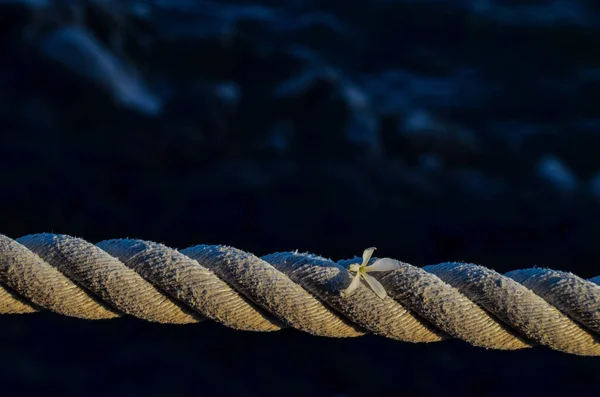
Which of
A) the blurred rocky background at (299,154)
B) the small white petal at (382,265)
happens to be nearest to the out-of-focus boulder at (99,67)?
the blurred rocky background at (299,154)

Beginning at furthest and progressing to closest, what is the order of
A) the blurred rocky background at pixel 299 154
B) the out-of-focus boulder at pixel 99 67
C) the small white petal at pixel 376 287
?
1. the out-of-focus boulder at pixel 99 67
2. the blurred rocky background at pixel 299 154
3. the small white petal at pixel 376 287

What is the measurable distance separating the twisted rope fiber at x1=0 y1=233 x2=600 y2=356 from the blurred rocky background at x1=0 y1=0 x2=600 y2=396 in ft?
6.01

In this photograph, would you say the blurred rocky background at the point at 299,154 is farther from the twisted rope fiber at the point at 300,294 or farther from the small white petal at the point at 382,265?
the small white petal at the point at 382,265

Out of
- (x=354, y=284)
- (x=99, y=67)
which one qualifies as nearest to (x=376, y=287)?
(x=354, y=284)

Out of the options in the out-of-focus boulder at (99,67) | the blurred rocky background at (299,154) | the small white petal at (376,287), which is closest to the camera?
the small white petal at (376,287)

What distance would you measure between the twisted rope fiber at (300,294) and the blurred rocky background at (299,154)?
1.83 metres

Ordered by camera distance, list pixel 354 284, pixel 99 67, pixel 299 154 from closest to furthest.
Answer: pixel 354 284
pixel 299 154
pixel 99 67

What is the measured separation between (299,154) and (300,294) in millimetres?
2780

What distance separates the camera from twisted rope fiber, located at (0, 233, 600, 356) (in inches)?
49.5

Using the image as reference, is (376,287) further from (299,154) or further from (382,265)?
(299,154)

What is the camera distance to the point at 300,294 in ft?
4.15

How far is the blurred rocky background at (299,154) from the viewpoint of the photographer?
3170mm

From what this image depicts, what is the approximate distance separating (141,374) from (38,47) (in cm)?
209

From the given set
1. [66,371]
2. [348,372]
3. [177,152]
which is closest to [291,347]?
[348,372]
